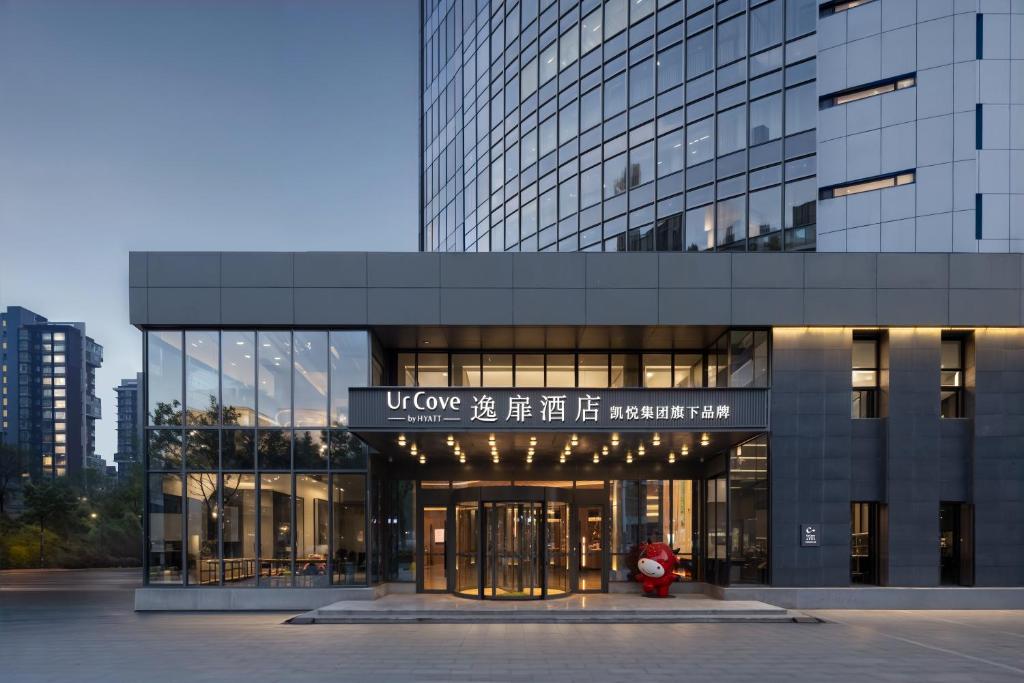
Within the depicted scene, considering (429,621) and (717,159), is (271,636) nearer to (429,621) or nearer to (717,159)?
(429,621)

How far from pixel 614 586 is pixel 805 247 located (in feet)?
45.7

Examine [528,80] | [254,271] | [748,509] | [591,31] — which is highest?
[591,31]

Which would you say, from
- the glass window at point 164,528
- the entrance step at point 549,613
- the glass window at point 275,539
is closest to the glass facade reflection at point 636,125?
the entrance step at point 549,613

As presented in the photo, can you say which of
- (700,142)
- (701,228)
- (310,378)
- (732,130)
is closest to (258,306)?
(310,378)

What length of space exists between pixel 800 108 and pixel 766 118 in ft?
4.51

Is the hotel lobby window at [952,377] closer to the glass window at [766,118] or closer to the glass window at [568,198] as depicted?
the glass window at [766,118]

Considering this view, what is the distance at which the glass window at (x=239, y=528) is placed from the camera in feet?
69.8

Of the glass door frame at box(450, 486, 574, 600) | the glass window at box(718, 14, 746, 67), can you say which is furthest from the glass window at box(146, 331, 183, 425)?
the glass window at box(718, 14, 746, 67)

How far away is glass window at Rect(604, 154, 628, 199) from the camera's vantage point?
34156 millimetres

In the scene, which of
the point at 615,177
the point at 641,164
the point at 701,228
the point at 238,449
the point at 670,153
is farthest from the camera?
the point at 615,177

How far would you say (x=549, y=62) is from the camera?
38062 mm

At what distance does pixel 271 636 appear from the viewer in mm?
16469

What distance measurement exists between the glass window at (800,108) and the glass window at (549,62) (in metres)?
12.9

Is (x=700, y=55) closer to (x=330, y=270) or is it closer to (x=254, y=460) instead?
(x=330, y=270)
